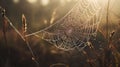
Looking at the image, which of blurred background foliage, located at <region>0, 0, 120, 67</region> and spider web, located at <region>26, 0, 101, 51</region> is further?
spider web, located at <region>26, 0, 101, 51</region>

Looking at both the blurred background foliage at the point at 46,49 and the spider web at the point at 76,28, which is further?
the spider web at the point at 76,28

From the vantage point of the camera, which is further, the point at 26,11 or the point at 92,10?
the point at 26,11

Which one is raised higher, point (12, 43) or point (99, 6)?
point (99, 6)

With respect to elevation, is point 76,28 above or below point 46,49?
above

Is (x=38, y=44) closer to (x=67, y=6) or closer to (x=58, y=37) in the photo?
(x=58, y=37)

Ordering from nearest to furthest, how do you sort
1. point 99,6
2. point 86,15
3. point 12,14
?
point 99,6, point 86,15, point 12,14

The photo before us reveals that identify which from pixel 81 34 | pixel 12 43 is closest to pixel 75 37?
pixel 81 34

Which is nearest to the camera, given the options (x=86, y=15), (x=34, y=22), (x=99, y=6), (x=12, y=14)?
(x=99, y=6)
